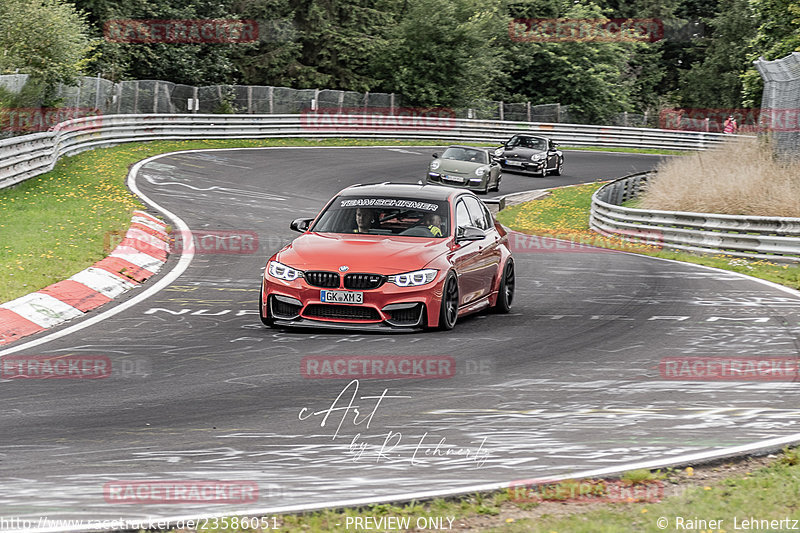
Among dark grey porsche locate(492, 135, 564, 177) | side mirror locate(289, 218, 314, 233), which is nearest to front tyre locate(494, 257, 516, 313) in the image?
side mirror locate(289, 218, 314, 233)

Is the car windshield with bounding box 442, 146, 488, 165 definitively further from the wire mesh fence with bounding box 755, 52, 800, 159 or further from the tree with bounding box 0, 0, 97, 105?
the tree with bounding box 0, 0, 97, 105

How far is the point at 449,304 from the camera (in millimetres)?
11219

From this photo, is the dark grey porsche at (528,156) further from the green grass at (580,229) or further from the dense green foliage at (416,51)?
the dense green foliage at (416,51)

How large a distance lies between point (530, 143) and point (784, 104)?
15.8m

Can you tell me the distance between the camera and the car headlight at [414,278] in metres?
10.7

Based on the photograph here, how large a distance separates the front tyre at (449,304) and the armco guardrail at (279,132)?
12976 mm

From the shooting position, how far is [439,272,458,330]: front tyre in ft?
36.1

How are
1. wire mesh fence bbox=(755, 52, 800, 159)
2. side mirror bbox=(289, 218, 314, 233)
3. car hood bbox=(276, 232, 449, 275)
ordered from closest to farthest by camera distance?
car hood bbox=(276, 232, 449, 275), side mirror bbox=(289, 218, 314, 233), wire mesh fence bbox=(755, 52, 800, 159)

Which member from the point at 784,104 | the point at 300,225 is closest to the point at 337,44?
the point at 784,104

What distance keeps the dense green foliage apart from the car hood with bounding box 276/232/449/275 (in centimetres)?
2506

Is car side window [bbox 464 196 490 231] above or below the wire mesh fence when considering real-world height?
below

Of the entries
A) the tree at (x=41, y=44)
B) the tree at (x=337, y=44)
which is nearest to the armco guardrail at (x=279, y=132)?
the tree at (x=41, y=44)

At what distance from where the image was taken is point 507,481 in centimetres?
589

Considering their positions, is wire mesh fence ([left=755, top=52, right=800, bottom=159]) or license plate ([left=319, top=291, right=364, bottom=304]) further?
wire mesh fence ([left=755, top=52, right=800, bottom=159])
